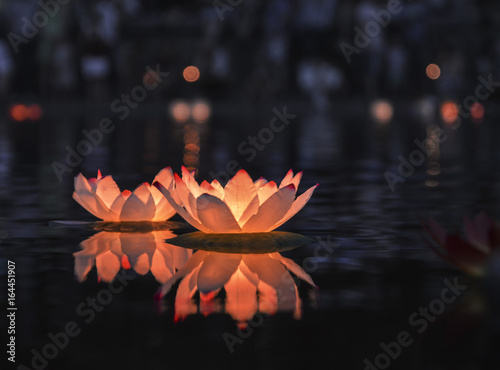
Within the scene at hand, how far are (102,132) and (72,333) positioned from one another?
1844 centimetres

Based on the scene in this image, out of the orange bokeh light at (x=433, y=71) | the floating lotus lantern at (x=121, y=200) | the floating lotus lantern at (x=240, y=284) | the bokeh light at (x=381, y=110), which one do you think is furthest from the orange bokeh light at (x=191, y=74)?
the floating lotus lantern at (x=240, y=284)

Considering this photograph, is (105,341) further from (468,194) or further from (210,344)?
(468,194)

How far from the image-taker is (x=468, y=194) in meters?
10.4

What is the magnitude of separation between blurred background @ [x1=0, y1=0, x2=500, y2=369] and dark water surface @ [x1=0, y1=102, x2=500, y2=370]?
2 cm

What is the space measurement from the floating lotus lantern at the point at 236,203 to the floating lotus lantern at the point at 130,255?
228 mm

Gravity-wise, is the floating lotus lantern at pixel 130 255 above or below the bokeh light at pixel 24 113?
below

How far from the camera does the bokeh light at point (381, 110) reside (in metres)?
30.3

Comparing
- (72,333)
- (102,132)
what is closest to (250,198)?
(72,333)

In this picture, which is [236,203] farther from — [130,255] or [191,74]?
[191,74]

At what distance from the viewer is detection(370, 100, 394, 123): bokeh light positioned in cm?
3031

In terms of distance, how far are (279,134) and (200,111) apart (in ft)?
39.1

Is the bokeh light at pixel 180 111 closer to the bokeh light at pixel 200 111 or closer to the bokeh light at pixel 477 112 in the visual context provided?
the bokeh light at pixel 200 111

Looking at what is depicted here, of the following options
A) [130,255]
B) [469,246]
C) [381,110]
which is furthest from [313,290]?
[381,110]

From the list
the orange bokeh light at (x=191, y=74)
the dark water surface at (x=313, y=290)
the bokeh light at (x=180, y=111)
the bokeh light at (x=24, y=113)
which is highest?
the orange bokeh light at (x=191, y=74)
